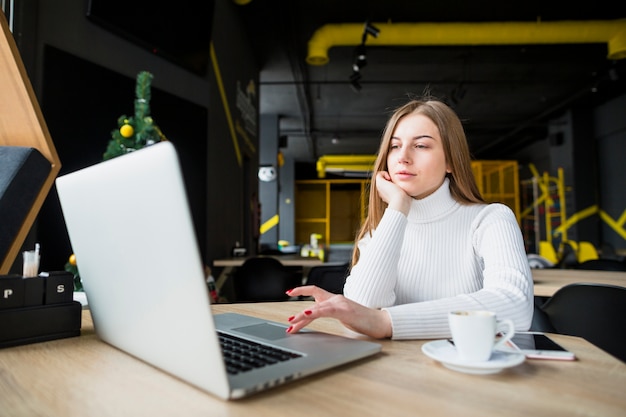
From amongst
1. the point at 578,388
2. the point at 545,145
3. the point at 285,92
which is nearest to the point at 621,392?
the point at 578,388

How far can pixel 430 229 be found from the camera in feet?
4.26

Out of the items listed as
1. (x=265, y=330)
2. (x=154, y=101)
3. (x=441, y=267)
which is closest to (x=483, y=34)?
(x=154, y=101)

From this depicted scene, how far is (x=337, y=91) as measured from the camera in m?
8.12

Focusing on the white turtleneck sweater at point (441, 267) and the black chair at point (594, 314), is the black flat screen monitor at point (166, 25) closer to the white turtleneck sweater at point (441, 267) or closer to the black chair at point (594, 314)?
the white turtleneck sweater at point (441, 267)

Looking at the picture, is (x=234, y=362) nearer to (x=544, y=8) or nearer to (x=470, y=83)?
(x=544, y=8)

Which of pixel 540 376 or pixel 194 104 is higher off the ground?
pixel 194 104

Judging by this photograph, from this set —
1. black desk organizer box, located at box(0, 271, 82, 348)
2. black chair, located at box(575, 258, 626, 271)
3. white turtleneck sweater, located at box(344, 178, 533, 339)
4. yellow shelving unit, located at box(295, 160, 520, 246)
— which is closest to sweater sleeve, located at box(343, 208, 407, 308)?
white turtleneck sweater, located at box(344, 178, 533, 339)

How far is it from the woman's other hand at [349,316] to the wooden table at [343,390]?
10 cm

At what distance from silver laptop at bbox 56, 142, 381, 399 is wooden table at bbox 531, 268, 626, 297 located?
1592 millimetres

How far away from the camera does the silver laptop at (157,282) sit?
49 cm

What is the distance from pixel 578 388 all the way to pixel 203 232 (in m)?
3.49

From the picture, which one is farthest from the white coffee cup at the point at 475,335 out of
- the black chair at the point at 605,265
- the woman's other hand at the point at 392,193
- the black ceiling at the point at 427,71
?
the black chair at the point at 605,265

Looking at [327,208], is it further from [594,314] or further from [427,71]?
[594,314]

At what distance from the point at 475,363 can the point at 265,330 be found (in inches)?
15.5
